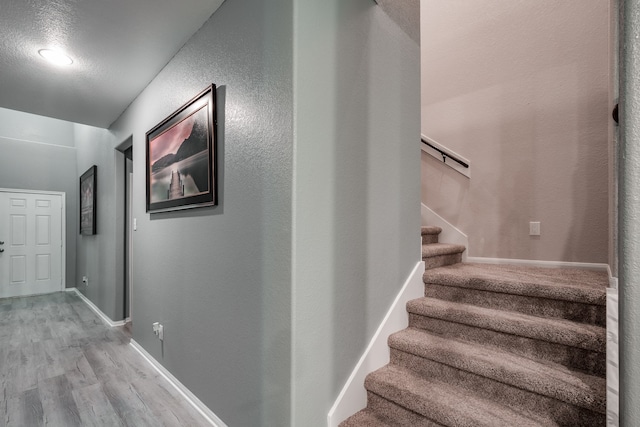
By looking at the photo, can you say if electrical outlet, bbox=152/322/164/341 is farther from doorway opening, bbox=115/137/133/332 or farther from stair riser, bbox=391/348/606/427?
stair riser, bbox=391/348/606/427

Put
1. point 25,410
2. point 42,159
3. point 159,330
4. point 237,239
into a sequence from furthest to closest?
point 42,159 → point 159,330 → point 25,410 → point 237,239

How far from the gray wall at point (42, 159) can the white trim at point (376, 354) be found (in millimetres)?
6571

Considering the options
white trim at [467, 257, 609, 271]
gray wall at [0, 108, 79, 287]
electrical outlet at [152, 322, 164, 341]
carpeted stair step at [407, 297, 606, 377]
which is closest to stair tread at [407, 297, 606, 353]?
carpeted stair step at [407, 297, 606, 377]

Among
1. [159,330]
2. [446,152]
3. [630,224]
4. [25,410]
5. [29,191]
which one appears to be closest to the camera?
[630,224]

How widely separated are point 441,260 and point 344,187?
142 cm

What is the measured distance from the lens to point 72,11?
Result: 5.98 ft

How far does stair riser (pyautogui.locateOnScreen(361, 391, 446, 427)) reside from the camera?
142cm

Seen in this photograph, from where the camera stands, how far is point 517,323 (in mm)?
1539

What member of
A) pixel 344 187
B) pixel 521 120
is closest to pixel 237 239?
pixel 344 187

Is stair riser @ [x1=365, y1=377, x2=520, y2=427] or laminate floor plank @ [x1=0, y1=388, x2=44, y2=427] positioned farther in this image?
laminate floor plank @ [x1=0, y1=388, x2=44, y2=427]

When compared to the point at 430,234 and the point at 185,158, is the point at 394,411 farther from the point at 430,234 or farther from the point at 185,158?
the point at 185,158

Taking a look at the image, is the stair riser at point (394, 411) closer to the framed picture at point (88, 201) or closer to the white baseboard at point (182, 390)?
the white baseboard at point (182, 390)

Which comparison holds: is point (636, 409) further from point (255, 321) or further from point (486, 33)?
point (486, 33)

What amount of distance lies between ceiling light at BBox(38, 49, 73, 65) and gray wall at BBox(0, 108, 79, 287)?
176 inches
